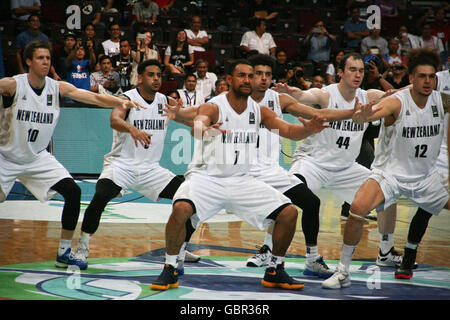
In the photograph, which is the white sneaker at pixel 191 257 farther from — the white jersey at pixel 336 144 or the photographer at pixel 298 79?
the photographer at pixel 298 79

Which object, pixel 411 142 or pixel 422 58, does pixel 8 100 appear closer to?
pixel 411 142

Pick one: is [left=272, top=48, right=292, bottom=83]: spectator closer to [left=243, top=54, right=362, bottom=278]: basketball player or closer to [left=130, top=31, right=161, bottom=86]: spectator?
[left=130, top=31, right=161, bottom=86]: spectator

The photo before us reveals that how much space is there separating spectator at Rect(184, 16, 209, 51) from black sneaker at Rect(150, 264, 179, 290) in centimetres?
971

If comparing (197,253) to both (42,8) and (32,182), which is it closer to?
(32,182)

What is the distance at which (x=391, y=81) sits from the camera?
12641 mm

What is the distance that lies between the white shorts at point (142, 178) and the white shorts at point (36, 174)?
20.1 inches

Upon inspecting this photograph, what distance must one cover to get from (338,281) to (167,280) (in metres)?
1.62

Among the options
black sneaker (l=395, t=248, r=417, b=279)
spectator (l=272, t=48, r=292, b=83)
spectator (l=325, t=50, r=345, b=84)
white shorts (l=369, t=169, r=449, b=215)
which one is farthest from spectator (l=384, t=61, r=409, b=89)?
black sneaker (l=395, t=248, r=417, b=279)

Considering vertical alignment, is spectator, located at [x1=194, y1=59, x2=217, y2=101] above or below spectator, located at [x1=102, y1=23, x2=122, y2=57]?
below

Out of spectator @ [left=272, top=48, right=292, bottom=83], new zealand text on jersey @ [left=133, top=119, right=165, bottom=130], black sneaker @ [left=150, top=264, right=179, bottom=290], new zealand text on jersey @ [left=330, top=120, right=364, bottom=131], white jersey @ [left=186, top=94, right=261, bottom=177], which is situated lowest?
black sneaker @ [left=150, top=264, right=179, bottom=290]

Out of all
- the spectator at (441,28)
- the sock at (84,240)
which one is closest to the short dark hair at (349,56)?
the sock at (84,240)

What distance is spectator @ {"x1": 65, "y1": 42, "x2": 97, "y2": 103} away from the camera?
12.4 m

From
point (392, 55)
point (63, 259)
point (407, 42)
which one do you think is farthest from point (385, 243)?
point (407, 42)
